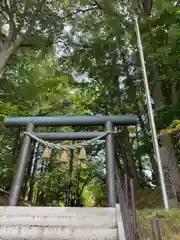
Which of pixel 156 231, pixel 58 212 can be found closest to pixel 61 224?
pixel 58 212

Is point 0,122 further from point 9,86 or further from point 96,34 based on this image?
point 96,34

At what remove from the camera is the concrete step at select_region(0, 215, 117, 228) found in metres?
3.09

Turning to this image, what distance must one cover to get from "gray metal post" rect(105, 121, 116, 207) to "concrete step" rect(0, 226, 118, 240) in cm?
151

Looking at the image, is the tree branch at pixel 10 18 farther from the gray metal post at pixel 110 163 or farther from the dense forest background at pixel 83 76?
the gray metal post at pixel 110 163

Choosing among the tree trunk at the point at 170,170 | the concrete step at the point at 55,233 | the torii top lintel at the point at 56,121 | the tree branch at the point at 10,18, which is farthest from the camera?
the tree branch at the point at 10,18

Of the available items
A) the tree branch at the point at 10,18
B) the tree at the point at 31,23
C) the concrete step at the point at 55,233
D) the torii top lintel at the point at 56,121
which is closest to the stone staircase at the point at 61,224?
the concrete step at the point at 55,233

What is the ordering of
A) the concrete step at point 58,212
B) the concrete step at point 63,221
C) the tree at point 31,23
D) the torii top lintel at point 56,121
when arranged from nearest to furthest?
1. the concrete step at point 63,221
2. the concrete step at point 58,212
3. the torii top lintel at point 56,121
4. the tree at point 31,23

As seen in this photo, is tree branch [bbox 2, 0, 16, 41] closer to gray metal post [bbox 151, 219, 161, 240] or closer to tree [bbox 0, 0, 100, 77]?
tree [bbox 0, 0, 100, 77]

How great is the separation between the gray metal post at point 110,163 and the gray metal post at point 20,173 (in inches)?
65.1

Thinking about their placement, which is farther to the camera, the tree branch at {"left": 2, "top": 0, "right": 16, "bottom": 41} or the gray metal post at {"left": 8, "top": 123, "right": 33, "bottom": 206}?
the tree branch at {"left": 2, "top": 0, "right": 16, "bottom": 41}

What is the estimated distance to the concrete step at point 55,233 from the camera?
2.84 meters

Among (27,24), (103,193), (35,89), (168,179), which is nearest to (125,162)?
(103,193)

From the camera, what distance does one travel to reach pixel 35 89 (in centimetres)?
746

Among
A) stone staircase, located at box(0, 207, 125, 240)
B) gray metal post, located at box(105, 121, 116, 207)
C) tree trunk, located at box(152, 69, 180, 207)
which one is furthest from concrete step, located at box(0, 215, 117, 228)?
tree trunk, located at box(152, 69, 180, 207)
